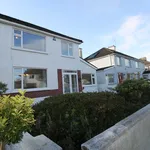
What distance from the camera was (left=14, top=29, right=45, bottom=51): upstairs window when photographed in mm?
9763

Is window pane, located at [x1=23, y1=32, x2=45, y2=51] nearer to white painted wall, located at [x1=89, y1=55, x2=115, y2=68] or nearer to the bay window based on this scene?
the bay window

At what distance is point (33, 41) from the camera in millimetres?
10758

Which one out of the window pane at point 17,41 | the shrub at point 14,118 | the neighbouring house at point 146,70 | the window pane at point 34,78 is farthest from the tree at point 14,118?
the neighbouring house at point 146,70

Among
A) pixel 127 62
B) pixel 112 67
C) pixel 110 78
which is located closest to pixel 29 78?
pixel 110 78

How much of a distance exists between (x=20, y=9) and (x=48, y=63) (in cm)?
446

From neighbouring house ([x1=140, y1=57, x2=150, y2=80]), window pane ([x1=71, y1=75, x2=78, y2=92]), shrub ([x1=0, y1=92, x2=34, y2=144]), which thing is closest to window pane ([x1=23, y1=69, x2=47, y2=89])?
window pane ([x1=71, y1=75, x2=78, y2=92])

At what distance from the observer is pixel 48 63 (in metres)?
11.4

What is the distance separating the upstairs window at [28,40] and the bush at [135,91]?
783cm

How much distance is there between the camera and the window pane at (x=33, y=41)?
1025cm

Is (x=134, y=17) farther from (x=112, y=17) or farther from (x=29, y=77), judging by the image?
(x=29, y=77)

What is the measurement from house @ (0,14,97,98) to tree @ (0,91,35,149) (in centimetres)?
789

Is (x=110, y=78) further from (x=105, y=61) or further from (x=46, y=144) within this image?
(x=46, y=144)

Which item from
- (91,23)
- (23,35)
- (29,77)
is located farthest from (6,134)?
(91,23)

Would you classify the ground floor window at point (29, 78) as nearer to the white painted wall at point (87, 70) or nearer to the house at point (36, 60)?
the house at point (36, 60)
